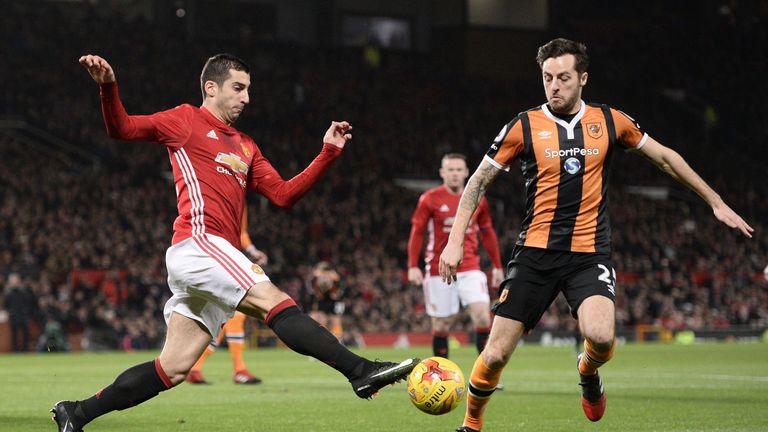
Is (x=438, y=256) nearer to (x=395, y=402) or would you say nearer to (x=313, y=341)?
(x=395, y=402)

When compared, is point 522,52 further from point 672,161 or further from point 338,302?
point 672,161

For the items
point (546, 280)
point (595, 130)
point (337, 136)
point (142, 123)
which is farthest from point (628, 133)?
point (142, 123)

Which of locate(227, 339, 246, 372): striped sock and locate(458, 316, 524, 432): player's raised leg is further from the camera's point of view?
locate(227, 339, 246, 372): striped sock

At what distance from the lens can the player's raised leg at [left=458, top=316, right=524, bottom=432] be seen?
23.9 ft

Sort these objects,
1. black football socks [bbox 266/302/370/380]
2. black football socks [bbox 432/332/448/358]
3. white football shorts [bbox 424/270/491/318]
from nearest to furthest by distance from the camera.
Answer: black football socks [bbox 266/302/370/380]
black football socks [bbox 432/332/448/358]
white football shorts [bbox 424/270/491/318]

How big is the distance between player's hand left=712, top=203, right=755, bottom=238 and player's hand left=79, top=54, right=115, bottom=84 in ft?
11.8

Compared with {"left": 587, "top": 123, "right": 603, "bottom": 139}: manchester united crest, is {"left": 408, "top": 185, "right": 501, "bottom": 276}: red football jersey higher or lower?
lower

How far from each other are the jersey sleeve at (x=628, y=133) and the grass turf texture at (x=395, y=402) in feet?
7.39

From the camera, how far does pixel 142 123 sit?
6.84 meters

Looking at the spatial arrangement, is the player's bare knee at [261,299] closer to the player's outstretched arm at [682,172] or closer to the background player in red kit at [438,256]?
the player's outstretched arm at [682,172]

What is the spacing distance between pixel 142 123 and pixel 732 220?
11.6 feet

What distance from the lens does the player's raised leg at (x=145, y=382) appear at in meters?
6.96

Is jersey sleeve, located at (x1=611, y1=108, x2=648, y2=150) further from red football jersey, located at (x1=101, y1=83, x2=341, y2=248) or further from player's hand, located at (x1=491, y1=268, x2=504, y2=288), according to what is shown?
player's hand, located at (x1=491, y1=268, x2=504, y2=288)

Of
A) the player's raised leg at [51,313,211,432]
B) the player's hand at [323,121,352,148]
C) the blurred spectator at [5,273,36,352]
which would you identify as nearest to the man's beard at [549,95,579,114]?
the player's hand at [323,121,352,148]
